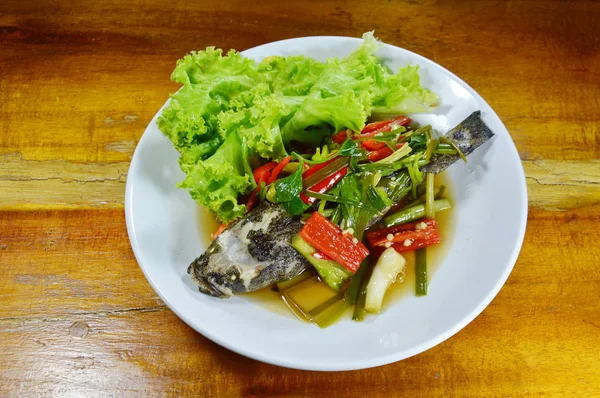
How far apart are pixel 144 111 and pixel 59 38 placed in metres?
1.00

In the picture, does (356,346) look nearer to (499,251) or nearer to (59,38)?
(499,251)

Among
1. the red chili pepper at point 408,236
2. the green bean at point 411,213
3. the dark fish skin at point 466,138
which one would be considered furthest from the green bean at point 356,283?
the dark fish skin at point 466,138

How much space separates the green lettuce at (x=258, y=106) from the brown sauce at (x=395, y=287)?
0.32 m

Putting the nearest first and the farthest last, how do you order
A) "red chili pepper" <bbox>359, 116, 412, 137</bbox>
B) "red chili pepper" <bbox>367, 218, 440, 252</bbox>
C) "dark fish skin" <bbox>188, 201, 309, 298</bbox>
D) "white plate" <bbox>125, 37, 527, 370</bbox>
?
"white plate" <bbox>125, 37, 527, 370</bbox>, "dark fish skin" <bbox>188, 201, 309, 298</bbox>, "red chili pepper" <bbox>367, 218, 440, 252</bbox>, "red chili pepper" <bbox>359, 116, 412, 137</bbox>

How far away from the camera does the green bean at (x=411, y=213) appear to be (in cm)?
294

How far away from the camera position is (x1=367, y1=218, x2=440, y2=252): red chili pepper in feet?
9.41

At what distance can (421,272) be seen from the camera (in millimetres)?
2713

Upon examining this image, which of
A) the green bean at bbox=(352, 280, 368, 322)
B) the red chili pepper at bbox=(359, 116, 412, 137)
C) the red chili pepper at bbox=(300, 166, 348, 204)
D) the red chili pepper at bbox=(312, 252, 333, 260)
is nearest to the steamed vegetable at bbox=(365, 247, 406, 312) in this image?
the green bean at bbox=(352, 280, 368, 322)

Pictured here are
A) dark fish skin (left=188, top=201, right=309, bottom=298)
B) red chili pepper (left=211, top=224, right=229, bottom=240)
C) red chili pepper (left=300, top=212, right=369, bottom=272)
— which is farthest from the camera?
red chili pepper (left=211, top=224, right=229, bottom=240)

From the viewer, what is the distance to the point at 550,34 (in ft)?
→ 12.9

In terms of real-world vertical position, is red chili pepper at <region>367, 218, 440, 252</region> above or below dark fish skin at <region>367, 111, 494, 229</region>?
below

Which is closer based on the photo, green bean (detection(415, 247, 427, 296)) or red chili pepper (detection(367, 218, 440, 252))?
green bean (detection(415, 247, 427, 296))

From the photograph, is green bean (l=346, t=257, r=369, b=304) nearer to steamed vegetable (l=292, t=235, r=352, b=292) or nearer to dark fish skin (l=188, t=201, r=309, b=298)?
steamed vegetable (l=292, t=235, r=352, b=292)

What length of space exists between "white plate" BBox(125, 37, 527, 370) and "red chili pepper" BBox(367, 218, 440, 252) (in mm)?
133
